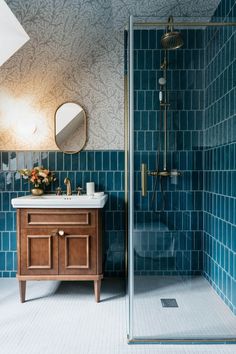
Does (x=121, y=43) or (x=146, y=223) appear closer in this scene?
(x=146, y=223)

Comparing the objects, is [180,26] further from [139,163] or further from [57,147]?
[57,147]

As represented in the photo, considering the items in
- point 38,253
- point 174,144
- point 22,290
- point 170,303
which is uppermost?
point 174,144

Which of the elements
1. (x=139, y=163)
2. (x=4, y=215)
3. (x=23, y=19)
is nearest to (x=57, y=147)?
(x=4, y=215)

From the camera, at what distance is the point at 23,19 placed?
2.78 meters

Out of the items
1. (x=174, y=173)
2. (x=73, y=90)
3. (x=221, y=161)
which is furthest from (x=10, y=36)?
(x=221, y=161)

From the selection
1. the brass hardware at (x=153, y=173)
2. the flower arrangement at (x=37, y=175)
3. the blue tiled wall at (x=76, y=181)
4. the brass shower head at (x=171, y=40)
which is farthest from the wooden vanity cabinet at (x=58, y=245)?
the brass shower head at (x=171, y=40)

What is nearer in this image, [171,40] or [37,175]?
[171,40]

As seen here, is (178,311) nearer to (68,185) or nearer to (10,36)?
(68,185)

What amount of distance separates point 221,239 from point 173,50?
1319 mm

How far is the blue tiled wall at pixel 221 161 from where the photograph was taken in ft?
7.42

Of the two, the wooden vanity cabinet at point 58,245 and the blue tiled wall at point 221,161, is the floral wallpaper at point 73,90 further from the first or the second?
the blue tiled wall at point 221,161

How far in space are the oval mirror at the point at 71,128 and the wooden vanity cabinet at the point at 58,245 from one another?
87 centimetres

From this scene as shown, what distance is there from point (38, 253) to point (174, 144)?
4.75ft

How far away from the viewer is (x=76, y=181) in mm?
3496
